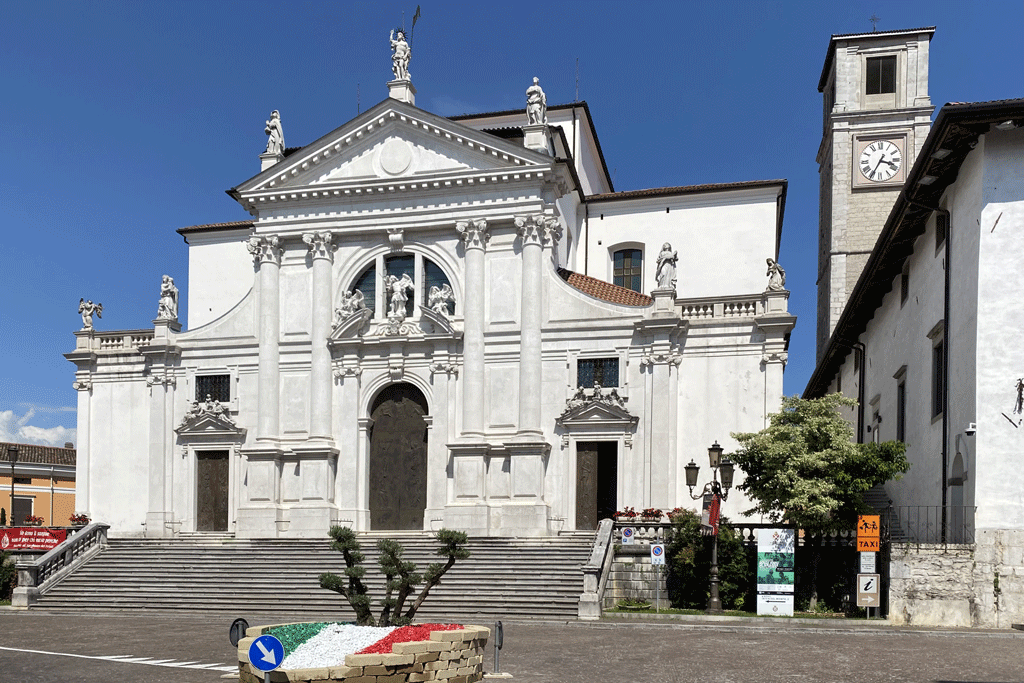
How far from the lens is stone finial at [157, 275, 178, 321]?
40719 mm

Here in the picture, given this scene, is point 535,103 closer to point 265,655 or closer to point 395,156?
point 395,156

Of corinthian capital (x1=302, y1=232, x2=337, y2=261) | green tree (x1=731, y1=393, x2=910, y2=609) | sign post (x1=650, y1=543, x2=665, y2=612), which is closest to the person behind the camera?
sign post (x1=650, y1=543, x2=665, y2=612)

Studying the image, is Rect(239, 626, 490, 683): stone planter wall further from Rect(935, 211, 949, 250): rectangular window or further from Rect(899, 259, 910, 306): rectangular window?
Rect(899, 259, 910, 306): rectangular window

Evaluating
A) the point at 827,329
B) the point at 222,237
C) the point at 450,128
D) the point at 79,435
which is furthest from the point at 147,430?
the point at 827,329

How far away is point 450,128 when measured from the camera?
37594 millimetres

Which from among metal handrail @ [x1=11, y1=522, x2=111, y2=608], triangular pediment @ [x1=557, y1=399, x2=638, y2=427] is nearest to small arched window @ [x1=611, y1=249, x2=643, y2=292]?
triangular pediment @ [x1=557, y1=399, x2=638, y2=427]

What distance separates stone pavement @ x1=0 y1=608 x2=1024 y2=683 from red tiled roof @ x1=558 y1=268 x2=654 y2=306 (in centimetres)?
1489

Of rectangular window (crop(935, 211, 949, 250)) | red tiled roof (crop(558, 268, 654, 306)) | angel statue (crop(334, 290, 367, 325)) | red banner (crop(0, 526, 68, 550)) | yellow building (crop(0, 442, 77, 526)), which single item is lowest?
yellow building (crop(0, 442, 77, 526))

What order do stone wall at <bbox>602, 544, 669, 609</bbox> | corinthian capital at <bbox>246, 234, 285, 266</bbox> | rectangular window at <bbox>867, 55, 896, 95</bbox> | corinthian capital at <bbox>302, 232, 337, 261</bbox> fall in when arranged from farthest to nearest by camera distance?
1. rectangular window at <bbox>867, 55, 896, 95</bbox>
2. corinthian capital at <bbox>246, 234, 285, 266</bbox>
3. corinthian capital at <bbox>302, 232, 337, 261</bbox>
4. stone wall at <bbox>602, 544, 669, 609</bbox>

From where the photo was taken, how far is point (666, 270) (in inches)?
1412

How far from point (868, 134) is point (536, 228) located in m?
27.7

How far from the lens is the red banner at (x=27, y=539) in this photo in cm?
3447

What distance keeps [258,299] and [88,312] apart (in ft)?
26.5

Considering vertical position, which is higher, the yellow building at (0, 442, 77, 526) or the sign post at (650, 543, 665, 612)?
the sign post at (650, 543, 665, 612)
